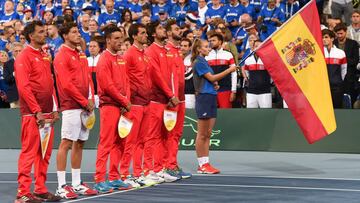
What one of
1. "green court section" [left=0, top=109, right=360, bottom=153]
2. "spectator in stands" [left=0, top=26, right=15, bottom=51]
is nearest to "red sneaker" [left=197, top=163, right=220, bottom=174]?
"green court section" [left=0, top=109, right=360, bottom=153]

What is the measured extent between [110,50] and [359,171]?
16.6 ft

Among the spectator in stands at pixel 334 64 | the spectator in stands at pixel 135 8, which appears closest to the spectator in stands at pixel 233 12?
the spectator in stands at pixel 135 8

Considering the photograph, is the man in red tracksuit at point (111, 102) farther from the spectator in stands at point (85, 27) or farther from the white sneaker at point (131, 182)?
the spectator in stands at point (85, 27)

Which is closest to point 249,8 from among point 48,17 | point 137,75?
point 48,17

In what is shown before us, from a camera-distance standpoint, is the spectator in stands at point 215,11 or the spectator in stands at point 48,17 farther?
the spectator in stands at point 48,17

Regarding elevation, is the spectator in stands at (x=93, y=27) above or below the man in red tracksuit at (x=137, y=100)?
above

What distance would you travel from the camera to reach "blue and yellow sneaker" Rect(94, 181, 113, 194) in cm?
1338

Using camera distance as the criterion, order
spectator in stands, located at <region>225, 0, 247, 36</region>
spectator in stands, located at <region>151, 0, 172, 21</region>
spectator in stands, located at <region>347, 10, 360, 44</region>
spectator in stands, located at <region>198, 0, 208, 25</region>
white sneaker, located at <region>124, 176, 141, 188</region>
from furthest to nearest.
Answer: spectator in stands, located at <region>151, 0, 172, 21</region> → spectator in stands, located at <region>198, 0, 208, 25</region> → spectator in stands, located at <region>225, 0, 247, 36</region> → spectator in stands, located at <region>347, 10, 360, 44</region> → white sneaker, located at <region>124, 176, 141, 188</region>

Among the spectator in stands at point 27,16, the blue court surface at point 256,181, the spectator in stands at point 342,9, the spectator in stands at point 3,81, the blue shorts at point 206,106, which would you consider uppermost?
the spectator in stands at point 27,16

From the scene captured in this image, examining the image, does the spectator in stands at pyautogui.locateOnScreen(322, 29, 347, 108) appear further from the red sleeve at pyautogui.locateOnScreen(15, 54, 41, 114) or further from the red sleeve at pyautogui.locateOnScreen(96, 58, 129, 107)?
the red sleeve at pyautogui.locateOnScreen(15, 54, 41, 114)

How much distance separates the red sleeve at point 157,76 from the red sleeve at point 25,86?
3.01 metres

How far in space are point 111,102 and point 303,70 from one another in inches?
137

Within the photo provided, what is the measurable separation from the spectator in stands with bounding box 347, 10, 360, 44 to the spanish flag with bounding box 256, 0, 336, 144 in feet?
19.2

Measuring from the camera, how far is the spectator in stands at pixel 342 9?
77.3 ft
